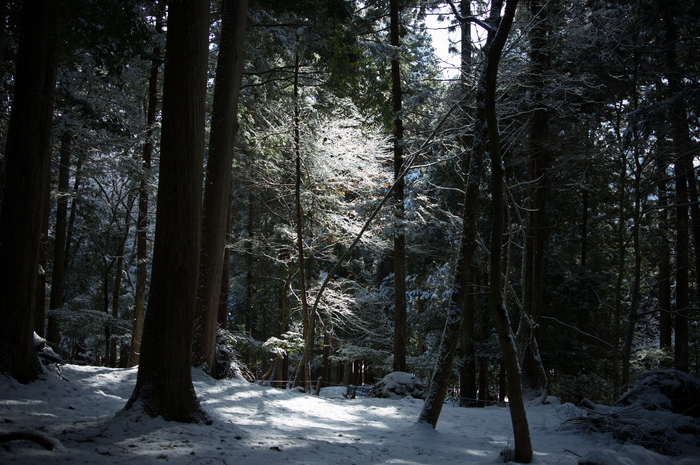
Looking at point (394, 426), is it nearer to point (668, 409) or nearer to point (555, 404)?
point (668, 409)

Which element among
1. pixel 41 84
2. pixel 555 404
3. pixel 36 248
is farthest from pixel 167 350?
pixel 555 404

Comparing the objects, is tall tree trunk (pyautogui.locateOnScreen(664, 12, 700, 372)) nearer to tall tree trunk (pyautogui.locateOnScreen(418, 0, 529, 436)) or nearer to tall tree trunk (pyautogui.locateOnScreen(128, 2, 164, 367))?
tall tree trunk (pyautogui.locateOnScreen(418, 0, 529, 436))

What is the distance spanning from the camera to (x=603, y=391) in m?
13.1

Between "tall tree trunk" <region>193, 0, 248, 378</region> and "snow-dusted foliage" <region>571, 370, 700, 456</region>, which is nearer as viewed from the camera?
"snow-dusted foliage" <region>571, 370, 700, 456</region>

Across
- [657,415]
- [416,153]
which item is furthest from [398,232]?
[657,415]

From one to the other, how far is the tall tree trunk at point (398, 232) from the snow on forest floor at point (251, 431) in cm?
364

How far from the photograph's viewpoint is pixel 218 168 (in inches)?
292

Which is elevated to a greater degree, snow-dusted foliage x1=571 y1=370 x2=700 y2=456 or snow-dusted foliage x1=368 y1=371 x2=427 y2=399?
snow-dusted foliage x1=571 y1=370 x2=700 y2=456

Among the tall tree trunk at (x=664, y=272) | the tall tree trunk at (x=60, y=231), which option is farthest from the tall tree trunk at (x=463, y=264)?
the tall tree trunk at (x=60, y=231)

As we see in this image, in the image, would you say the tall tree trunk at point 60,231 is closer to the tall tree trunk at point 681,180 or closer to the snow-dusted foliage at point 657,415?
the snow-dusted foliage at point 657,415

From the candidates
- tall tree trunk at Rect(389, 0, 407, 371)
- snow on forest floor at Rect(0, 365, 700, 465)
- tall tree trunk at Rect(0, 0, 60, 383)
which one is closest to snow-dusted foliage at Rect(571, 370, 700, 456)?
→ snow on forest floor at Rect(0, 365, 700, 465)

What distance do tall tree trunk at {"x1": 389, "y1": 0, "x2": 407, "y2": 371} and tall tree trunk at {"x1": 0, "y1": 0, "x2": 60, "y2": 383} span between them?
781cm

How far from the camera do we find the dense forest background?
26.1 ft

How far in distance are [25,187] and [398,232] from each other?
8543 mm
